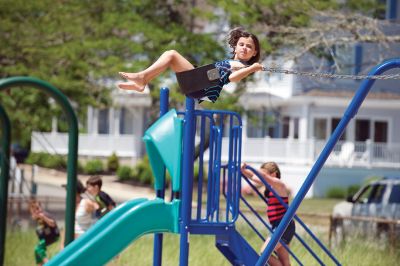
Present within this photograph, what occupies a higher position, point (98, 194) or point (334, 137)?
point (334, 137)

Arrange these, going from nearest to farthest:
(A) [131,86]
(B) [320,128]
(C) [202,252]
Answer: (A) [131,86]
(C) [202,252]
(B) [320,128]

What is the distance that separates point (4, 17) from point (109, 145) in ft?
A: 77.3

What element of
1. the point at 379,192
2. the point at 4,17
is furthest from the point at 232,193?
the point at 4,17

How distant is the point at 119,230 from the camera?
6523 mm

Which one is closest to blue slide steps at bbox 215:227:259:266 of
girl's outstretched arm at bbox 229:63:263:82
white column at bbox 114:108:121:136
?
girl's outstretched arm at bbox 229:63:263:82

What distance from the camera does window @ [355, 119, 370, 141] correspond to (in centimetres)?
3938

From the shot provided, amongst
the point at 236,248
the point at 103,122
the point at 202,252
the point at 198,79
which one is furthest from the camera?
the point at 103,122

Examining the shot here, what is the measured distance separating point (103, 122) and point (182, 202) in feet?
139

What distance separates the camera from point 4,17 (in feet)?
68.1

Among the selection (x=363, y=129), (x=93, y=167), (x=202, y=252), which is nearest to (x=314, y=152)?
(x=363, y=129)

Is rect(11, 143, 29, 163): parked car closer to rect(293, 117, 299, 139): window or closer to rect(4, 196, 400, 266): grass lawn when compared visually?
rect(293, 117, 299, 139): window

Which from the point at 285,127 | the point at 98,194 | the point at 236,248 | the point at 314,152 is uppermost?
the point at 236,248

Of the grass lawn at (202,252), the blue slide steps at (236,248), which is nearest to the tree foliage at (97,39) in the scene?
the grass lawn at (202,252)

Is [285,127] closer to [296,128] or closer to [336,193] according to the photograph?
[296,128]
